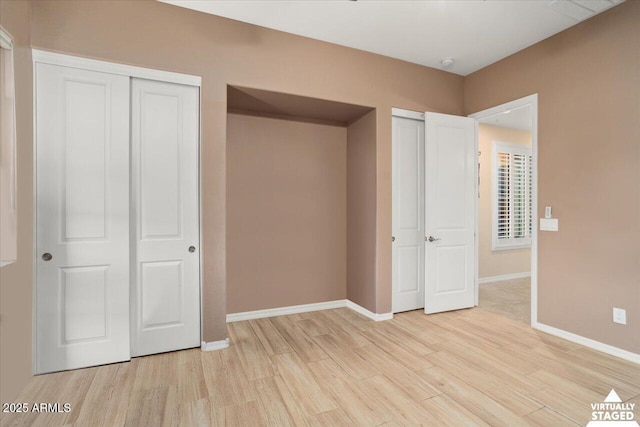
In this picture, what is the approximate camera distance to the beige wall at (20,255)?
1.95 metres

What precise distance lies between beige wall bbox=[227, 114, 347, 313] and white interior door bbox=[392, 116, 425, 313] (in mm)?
721

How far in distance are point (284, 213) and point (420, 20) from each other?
2452 millimetres

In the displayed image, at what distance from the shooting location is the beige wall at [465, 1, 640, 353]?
2588 mm

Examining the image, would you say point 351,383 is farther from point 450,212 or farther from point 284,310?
point 450,212

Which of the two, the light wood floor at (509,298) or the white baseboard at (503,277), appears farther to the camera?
the white baseboard at (503,277)

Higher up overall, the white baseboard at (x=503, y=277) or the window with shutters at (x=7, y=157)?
the window with shutters at (x=7, y=157)

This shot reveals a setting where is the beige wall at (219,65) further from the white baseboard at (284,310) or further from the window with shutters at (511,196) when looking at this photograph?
the window with shutters at (511,196)

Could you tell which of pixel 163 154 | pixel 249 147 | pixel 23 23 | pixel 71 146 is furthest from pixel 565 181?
pixel 23 23

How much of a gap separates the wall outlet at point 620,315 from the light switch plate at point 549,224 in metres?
0.83

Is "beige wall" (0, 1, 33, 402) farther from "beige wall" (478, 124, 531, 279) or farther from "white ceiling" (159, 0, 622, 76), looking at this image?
"beige wall" (478, 124, 531, 279)

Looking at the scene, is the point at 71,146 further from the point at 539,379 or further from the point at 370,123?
the point at 539,379

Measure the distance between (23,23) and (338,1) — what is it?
2.35 m

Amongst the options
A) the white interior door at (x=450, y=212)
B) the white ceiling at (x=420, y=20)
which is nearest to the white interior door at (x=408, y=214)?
the white interior door at (x=450, y=212)

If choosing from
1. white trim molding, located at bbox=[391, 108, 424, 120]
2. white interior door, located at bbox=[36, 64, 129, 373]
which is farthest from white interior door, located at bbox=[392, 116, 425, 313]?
white interior door, located at bbox=[36, 64, 129, 373]
